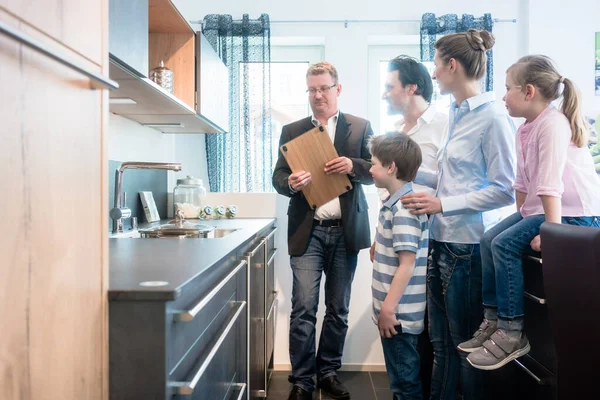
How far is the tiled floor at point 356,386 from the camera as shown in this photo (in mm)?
2473

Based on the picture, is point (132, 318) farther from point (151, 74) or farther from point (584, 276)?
point (151, 74)

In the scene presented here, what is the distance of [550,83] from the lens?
164cm

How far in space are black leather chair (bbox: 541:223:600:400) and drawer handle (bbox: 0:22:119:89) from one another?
1.03 metres

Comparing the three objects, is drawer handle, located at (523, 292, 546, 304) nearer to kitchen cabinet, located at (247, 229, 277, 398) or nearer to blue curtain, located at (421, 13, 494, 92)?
kitchen cabinet, located at (247, 229, 277, 398)

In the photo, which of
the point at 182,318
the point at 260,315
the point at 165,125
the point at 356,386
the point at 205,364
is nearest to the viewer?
the point at 182,318

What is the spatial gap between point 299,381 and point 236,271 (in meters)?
1.04

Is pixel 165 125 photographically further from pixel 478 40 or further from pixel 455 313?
pixel 455 313

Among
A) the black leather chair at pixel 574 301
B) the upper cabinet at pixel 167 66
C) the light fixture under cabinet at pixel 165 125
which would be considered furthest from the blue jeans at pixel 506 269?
the light fixture under cabinet at pixel 165 125

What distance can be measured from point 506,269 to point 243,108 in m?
2.31

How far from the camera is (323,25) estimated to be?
11.6 feet

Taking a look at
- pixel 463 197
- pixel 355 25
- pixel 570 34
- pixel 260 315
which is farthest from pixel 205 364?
pixel 570 34

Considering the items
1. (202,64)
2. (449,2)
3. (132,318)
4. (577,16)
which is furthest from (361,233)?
(577,16)

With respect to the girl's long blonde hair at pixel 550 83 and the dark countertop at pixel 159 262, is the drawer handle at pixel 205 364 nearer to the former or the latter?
the dark countertop at pixel 159 262

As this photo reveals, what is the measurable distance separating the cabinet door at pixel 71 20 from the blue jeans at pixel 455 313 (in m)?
1.24
